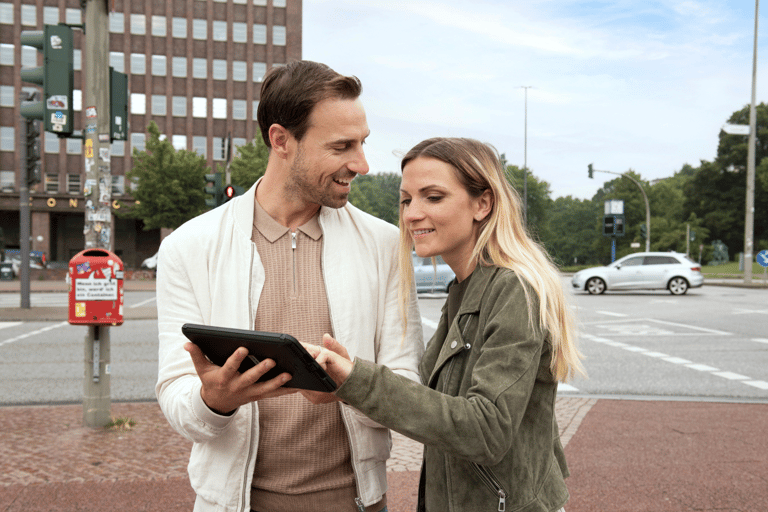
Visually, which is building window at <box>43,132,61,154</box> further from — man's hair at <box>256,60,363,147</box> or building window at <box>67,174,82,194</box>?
man's hair at <box>256,60,363,147</box>

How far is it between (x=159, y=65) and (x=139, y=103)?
3.63 metres

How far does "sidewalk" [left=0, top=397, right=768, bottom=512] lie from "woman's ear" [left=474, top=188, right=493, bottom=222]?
2748mm

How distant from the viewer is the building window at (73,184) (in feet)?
176

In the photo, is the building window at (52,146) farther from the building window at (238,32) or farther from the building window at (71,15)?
the building window at (238,32)

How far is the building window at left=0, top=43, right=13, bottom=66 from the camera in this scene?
52.7 meters

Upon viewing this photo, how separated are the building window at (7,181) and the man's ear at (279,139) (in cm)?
5769

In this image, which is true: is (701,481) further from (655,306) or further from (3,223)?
(3,223)

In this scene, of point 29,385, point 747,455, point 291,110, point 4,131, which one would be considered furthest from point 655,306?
point 4,131

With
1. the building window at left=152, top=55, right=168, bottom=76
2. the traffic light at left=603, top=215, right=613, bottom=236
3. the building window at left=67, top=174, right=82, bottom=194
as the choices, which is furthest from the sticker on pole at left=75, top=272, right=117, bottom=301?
the building window at left=152, top=55, right=168, bottom=76

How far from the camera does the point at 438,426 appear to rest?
1.50m

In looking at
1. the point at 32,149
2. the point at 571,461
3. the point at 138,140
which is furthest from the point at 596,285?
the point at 138,140

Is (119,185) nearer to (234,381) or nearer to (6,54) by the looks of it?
(6,54)

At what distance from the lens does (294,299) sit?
1.96m

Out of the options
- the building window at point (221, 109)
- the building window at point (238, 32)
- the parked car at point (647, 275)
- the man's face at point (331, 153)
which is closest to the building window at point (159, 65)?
the building window at point (221, 109)
